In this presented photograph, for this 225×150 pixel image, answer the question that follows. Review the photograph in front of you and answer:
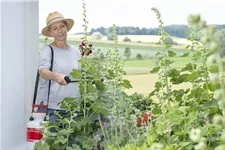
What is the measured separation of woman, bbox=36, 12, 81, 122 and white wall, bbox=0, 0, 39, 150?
0.13 metres

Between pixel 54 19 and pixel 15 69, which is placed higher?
pixel 54 19

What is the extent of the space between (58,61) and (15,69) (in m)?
0.41

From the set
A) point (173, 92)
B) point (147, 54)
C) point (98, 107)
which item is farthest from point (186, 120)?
point (147, 54)

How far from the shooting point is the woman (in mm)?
2955

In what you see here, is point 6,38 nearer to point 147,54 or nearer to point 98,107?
point 98,107

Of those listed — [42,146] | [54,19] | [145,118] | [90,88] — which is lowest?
[42,146]

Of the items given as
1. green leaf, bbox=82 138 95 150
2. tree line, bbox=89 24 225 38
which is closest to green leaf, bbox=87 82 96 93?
green leaf, bbox=82 138 95 150

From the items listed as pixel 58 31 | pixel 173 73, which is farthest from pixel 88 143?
pixel 58 31

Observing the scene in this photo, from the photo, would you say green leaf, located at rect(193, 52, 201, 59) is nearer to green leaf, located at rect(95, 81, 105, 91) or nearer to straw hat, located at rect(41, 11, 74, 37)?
green leaf, located at rect(95, 81, 105, 91)

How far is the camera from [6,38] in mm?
2541

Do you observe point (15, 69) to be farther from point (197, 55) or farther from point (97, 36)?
point (97, 36)

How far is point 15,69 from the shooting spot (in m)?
2.65

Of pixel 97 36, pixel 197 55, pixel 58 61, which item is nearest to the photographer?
pixel 197 55

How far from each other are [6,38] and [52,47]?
547 mm
